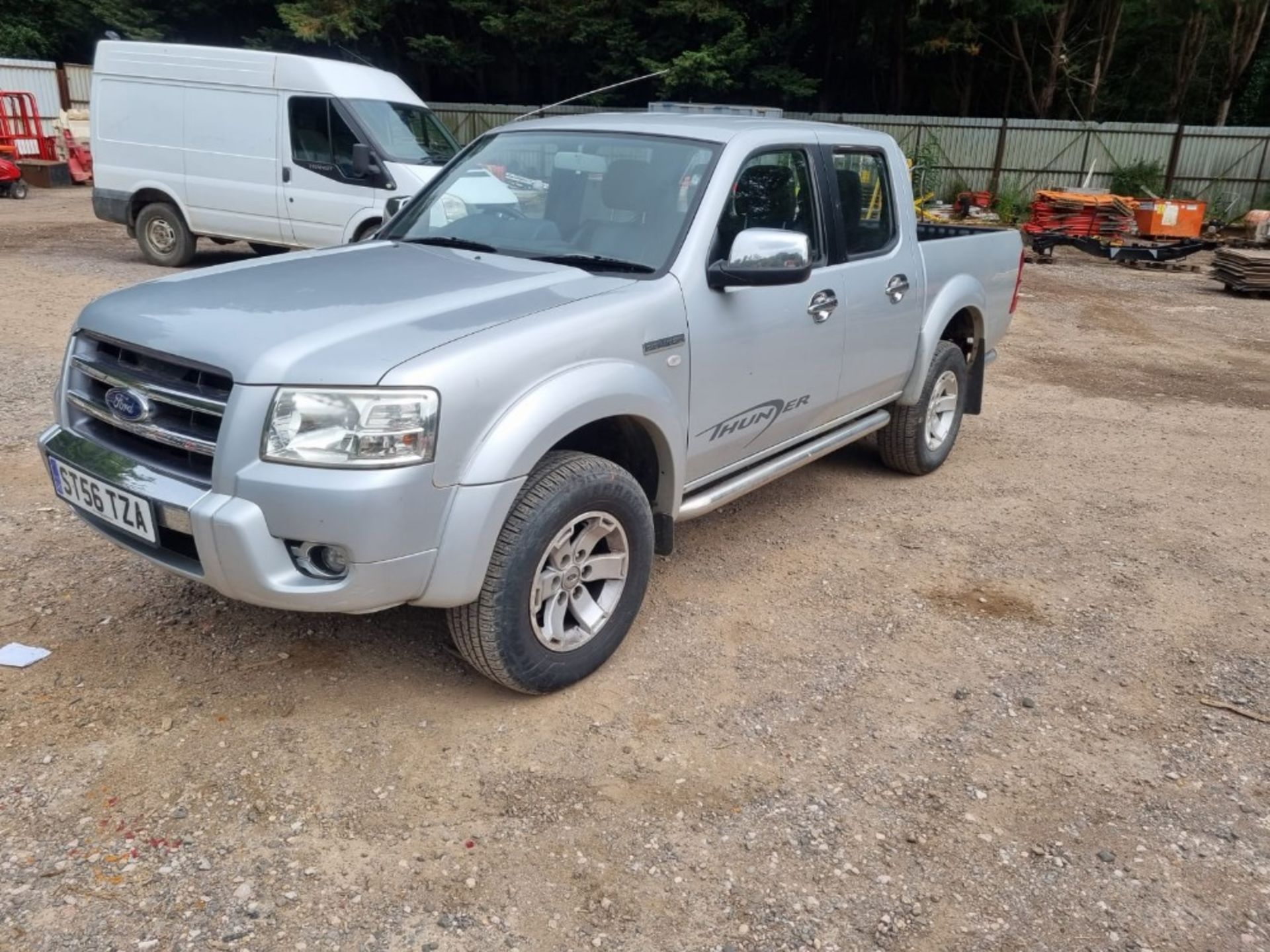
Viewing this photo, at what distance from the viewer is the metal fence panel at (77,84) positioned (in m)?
25.5

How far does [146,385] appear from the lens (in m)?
2.90

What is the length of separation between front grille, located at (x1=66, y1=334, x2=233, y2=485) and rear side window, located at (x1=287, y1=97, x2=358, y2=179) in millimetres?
7624

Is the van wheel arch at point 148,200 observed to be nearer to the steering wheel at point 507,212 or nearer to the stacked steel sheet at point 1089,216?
the steering wheel at point 507,212

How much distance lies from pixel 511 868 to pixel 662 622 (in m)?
1.43

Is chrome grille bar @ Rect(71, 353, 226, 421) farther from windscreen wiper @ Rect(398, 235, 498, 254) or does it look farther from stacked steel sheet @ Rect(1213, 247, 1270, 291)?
stacked steel sheet @ Rect(1213, 247, 1270, 291)

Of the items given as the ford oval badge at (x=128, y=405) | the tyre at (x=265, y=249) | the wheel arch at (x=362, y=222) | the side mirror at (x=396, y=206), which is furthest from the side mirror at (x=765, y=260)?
the tyre at (x=265, y=249)

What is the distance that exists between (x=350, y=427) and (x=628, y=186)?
167 cm

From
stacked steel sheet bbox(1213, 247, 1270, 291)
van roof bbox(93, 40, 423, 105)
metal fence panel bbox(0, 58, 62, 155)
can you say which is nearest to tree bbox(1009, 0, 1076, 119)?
stacked steel sheet bbox(1213, 247, 1270, 291)

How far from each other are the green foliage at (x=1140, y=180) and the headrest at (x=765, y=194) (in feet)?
65.0

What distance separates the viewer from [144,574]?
3.92 metres

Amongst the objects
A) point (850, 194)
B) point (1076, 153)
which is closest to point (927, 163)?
point (1076, 153)

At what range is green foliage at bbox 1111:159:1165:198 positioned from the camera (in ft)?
68.4

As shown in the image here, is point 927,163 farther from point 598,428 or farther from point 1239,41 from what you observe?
point 598,428

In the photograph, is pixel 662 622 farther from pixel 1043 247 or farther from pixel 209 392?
pixel 1043 247
